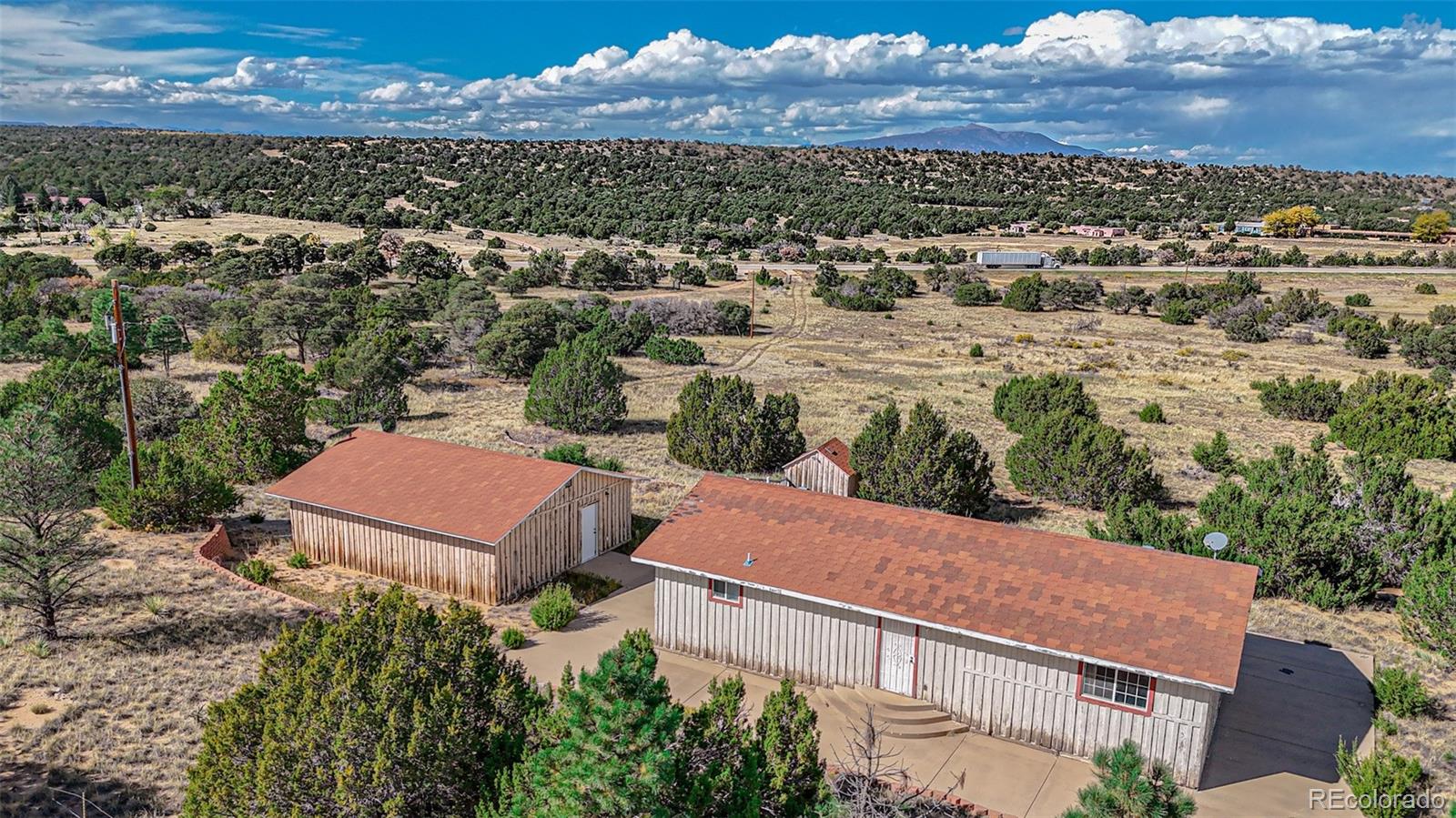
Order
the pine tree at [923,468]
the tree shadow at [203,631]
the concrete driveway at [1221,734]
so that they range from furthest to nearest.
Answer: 1. the pine tree at [923,468]
2. the tree shadow at [203,631]
3. the concrete driveway at [1221,734]

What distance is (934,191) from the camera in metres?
115

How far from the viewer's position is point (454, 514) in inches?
723

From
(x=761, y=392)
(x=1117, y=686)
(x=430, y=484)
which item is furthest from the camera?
(x=761, y=392)

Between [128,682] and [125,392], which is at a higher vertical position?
[125,392]

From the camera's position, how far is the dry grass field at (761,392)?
13281 millimetres

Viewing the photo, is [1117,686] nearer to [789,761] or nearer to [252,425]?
[789,761]

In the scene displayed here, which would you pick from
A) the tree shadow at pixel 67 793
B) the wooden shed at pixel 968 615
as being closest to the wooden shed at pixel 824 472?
the wooden shed at pixel 968 615

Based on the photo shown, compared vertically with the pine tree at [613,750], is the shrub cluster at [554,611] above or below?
below

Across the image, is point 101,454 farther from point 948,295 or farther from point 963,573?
point 948,295

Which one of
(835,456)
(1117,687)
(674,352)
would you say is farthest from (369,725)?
(674,352)

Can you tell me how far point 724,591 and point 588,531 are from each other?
5.24m

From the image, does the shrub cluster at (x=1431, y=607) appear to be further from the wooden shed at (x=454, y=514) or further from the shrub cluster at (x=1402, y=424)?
the wooden shed at (x=454, y=514)

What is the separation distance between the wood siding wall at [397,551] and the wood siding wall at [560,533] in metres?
0.42

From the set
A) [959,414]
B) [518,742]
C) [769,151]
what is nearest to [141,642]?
[518,742]
